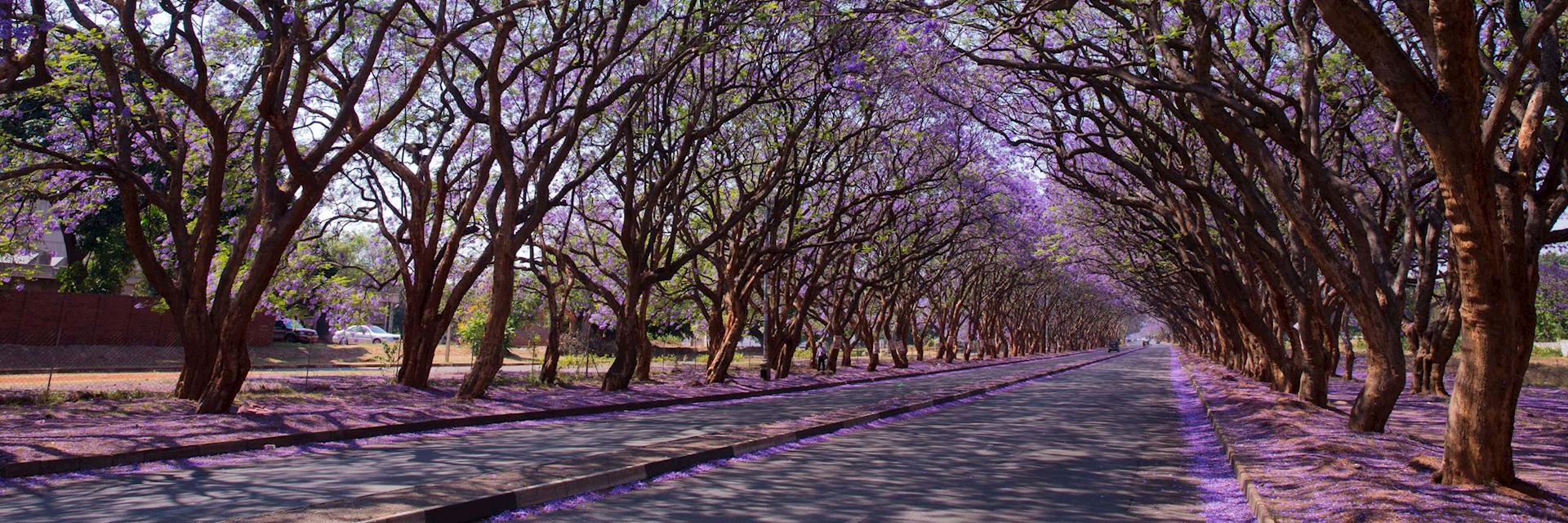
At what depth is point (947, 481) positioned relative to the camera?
26.9ft

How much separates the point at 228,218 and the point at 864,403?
23263 mm

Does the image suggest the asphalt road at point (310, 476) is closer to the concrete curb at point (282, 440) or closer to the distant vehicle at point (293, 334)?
the concrete curb at point (282, 440)

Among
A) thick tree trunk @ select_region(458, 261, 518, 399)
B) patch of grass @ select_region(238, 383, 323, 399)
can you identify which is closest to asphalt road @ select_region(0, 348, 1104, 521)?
thick tree trunk @ select_region(458, 261, 518, 399)

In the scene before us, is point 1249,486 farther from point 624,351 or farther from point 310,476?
point 624,351

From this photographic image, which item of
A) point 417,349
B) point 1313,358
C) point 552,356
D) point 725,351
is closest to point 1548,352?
point 1313,358

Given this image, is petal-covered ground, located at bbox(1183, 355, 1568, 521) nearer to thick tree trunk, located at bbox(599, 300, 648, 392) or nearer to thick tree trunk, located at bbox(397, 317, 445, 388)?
thick tree trunk, located at bbox(599, 300, 648, 392)

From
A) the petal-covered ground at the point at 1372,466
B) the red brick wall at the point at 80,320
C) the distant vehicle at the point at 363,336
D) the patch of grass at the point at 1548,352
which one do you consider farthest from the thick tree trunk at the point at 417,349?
the patch of grass at the point at 1548,352

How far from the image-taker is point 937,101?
21.2 meters

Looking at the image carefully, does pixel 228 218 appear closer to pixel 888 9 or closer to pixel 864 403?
pixel 864 403

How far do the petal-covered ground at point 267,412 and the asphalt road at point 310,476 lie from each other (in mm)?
1129

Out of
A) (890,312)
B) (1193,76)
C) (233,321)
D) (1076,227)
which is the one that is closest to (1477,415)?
(1193,76)

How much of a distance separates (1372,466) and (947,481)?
12.0 ft

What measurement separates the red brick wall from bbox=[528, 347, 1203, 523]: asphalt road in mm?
21182

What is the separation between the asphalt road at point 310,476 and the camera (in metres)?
6.25
